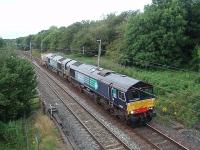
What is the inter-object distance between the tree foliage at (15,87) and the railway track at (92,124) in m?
4.26

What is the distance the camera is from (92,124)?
27.0 m

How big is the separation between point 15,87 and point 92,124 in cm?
710

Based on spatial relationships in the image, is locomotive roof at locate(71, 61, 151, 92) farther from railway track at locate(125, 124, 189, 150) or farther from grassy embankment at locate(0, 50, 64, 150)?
grassy embankment at locate(0, 50, 64, 150)

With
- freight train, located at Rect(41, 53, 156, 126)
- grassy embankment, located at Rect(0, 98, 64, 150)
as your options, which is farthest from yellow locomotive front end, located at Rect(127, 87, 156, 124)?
grassy embankment, located at Rect(0, 98, 64, 150)

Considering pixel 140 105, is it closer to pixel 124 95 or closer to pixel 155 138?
pixel 124 95

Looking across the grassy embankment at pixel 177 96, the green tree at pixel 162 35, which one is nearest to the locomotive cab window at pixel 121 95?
the grassy embankment at pixel 177 96

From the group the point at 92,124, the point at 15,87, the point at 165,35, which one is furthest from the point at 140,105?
the point at 165,35

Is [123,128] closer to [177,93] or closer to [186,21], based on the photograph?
[177,93]

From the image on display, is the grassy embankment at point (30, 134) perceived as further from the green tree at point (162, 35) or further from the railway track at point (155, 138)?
the green tree at point (162, 35)

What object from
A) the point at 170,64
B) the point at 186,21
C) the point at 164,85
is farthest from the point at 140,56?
the point at 164,85

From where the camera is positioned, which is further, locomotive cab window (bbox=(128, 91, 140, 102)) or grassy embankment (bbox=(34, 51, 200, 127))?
grassy embankment (bbox=(34, 51, 200, 127))

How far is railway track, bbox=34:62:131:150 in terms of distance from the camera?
22.5m

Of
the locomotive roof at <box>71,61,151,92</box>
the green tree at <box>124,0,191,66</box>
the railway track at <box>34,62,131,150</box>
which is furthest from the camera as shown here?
the green tree at <box>124,0,191,66</box>

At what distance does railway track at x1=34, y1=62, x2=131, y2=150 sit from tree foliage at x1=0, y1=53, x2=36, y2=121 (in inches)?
168
